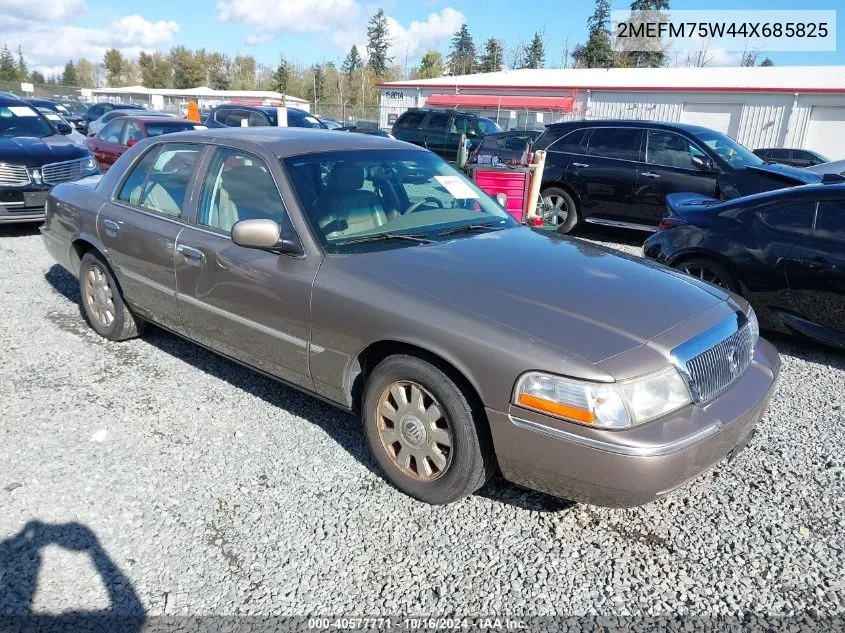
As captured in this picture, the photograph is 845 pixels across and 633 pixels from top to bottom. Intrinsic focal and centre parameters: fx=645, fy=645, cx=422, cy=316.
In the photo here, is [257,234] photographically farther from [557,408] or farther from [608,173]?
[608,173]

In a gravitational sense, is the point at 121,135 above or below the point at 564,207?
above

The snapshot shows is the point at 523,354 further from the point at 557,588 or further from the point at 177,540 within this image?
the point at 177,540

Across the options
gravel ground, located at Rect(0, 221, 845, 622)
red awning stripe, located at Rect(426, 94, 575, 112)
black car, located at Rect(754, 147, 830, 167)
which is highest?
red awning stripe, located at Rect(426, 94, 575, 112)

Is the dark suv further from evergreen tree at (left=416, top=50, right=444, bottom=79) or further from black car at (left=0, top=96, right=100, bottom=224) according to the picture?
evergreen tree at (left=416, top=50, right=444, bottom=79)

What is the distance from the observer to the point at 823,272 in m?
4.89

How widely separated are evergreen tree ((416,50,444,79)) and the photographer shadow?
294 feet

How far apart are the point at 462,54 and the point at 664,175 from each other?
8416 centimetres

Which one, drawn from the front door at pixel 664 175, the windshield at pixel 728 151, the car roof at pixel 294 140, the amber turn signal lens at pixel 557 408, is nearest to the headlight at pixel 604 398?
the amber turn signal lens at pixel 557 408

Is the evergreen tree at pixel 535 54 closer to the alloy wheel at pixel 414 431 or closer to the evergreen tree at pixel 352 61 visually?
the evergreen tree at pixel 352 61

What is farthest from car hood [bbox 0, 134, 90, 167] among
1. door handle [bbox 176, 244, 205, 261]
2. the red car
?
door handle [bbox 176, 244, 205, 261]

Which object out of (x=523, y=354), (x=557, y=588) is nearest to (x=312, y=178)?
(x=523, y=354)

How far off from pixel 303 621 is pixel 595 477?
1.23 meters

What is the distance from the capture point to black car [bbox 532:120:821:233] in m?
8.42

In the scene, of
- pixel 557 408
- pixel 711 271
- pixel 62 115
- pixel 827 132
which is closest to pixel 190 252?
pixel 557 408
